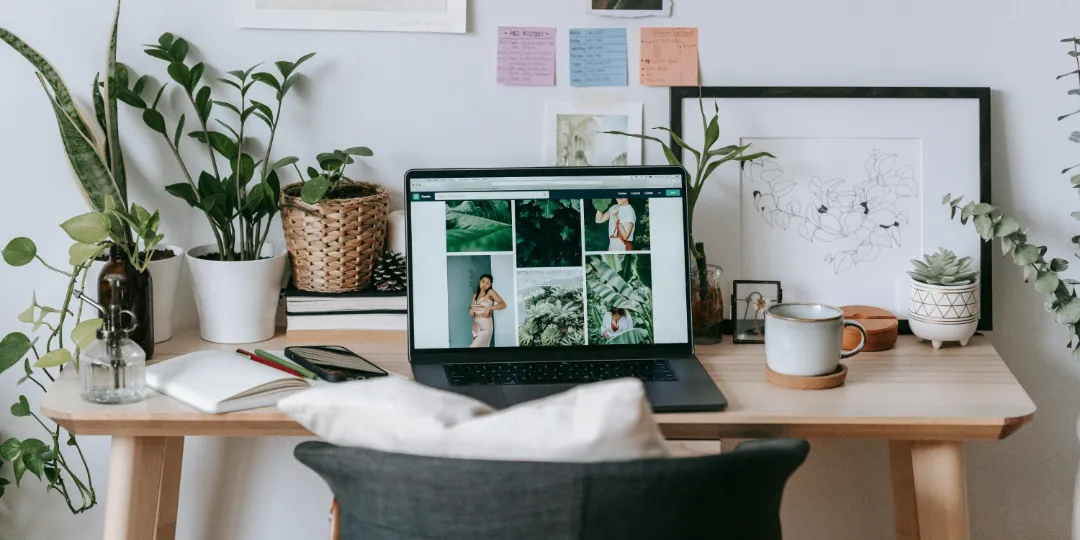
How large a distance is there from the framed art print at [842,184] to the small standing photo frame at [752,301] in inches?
1.5

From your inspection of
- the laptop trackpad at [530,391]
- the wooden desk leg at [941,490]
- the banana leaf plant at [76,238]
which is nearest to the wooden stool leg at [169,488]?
the banana leaf plant at [76,238]

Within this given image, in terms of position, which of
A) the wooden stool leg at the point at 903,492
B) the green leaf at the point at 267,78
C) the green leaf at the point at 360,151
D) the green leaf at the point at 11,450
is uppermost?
the green leaf at the point at 267,78

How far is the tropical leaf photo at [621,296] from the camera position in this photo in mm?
1502

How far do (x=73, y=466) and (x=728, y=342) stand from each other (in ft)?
3.75

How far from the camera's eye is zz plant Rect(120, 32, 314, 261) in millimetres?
1551

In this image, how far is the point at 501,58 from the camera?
163 cm

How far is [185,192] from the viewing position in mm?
1556

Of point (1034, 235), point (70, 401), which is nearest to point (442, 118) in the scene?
point (70, 401)

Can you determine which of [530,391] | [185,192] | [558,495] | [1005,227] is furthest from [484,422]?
[1005,227]

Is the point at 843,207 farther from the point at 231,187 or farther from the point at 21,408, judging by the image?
the point at 21,408

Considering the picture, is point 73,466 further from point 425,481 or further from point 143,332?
point 425,481

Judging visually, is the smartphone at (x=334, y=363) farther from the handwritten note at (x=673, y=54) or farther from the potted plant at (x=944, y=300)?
the potted plant at (x=944, y=300)

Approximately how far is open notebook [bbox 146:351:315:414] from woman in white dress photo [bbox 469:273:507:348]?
0.87 feet

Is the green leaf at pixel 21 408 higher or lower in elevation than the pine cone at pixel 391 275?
lower
